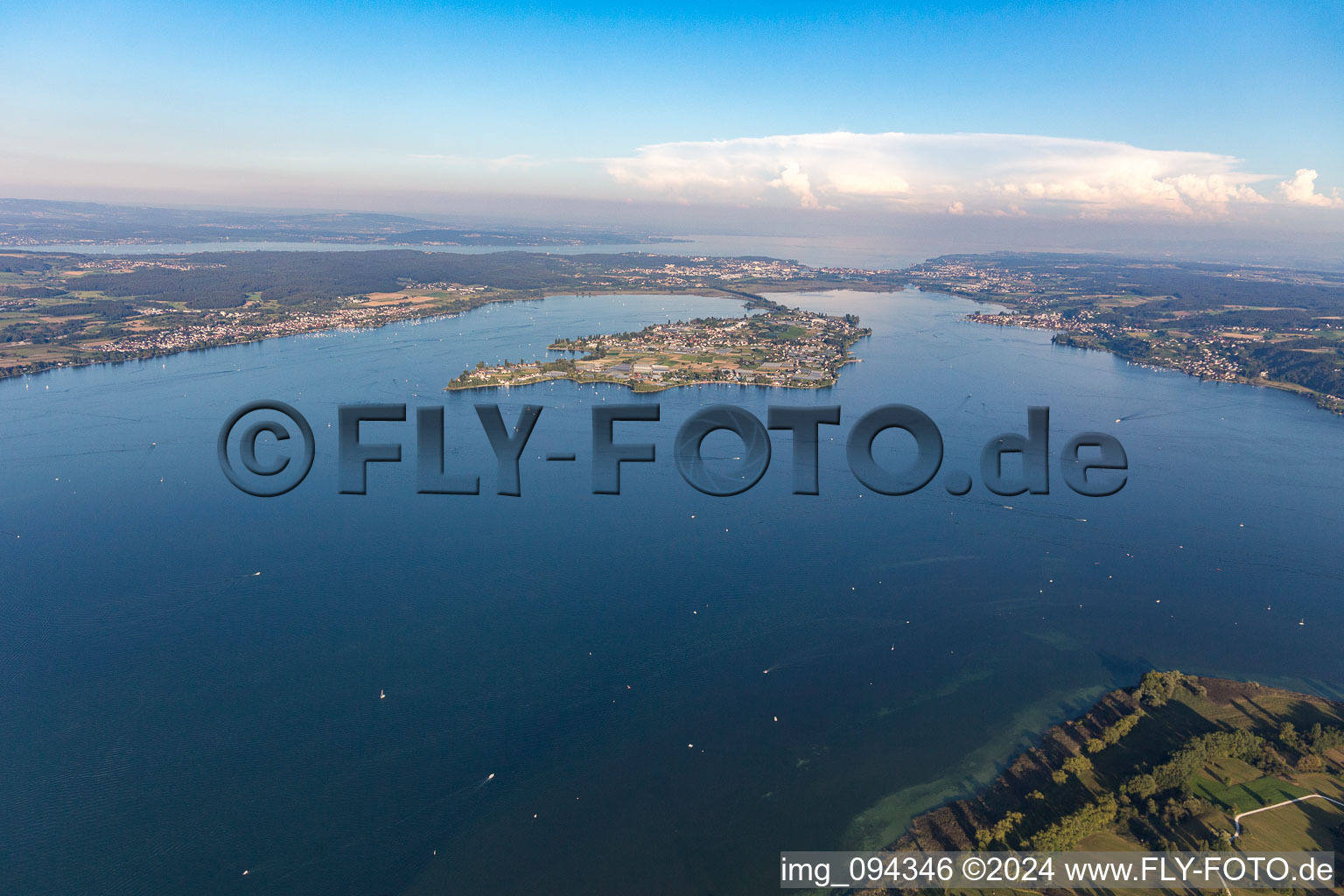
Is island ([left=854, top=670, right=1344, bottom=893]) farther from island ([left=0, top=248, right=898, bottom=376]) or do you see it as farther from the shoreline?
the shoreline

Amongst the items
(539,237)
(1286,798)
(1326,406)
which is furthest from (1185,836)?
(539,237)

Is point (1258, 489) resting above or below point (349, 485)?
below

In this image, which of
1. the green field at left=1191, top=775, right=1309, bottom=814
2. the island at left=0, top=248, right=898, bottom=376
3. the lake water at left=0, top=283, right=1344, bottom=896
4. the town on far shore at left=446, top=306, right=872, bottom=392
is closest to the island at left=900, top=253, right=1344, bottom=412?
the lake water at left=0, top=283, right=1344, bottom=896

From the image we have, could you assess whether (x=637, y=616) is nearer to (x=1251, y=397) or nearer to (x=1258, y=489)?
(x=1258, y=489)

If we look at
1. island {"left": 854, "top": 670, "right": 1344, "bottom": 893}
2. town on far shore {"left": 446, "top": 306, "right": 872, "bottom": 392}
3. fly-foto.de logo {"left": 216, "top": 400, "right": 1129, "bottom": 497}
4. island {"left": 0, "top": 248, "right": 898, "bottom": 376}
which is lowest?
island {"left": 854, "top": 670, "right": 1344, "bottom": 893}

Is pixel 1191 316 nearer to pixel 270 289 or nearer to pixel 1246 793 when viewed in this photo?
pixel 1246 793

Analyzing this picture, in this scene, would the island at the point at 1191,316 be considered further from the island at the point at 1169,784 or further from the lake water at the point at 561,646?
the island at the point at 1169,784

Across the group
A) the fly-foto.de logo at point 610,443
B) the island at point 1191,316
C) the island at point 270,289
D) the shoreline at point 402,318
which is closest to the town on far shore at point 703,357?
the island at point 270,289

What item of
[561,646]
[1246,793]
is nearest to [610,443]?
[561,646]
